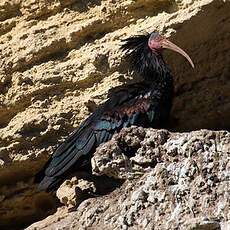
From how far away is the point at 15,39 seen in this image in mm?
8000

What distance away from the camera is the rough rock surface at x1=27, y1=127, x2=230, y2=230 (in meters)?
5.90

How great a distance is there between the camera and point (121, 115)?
742 centimetres

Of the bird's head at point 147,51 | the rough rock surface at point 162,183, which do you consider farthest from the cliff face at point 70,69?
the rough rock surface at point 162,183

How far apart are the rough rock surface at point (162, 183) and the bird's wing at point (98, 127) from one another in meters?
0.59

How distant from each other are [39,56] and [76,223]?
194cm

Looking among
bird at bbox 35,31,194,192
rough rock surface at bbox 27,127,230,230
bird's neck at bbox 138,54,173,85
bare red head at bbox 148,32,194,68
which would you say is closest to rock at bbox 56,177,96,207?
bird at bbox 35,31,194,192

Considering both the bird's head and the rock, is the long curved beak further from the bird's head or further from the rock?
the rock

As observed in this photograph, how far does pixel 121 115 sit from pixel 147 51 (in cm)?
96

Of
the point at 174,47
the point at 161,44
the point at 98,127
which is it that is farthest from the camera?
the point at 161,44

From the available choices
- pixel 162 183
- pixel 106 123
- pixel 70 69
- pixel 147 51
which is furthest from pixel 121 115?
pixel 162 183

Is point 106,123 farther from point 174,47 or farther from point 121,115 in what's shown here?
point 174,47

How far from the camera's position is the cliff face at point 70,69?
7.71 m

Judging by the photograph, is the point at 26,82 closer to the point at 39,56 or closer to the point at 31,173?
the point at 39,56

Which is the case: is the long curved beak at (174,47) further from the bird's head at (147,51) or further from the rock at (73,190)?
the rock at (73,190)
